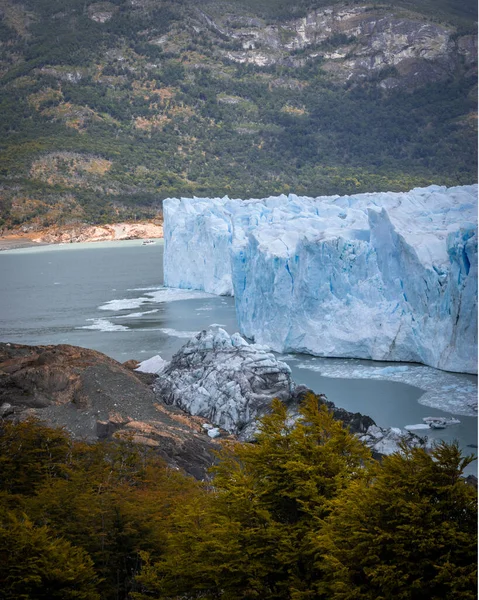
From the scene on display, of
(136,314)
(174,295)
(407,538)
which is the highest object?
(407,538)

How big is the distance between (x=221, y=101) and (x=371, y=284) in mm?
58435

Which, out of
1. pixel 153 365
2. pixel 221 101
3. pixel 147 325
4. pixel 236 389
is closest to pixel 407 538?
pixel 236 389

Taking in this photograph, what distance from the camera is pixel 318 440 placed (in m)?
5.25

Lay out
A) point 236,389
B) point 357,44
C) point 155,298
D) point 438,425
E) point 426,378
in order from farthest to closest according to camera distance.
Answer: point 357,44
point 155,298
point 426,378
point 236,389
point 438,425

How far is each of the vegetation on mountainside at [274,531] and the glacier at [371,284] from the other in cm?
680

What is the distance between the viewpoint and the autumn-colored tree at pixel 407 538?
360cm

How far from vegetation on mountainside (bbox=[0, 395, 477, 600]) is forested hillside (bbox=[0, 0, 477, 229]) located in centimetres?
4388

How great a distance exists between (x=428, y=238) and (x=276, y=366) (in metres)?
4.08

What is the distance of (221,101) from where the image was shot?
6950 cm

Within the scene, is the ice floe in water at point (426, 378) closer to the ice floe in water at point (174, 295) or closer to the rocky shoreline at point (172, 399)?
the rocky shoreline at point (172, 399)

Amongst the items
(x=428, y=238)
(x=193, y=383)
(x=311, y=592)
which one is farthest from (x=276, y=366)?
(x=311, y=592)

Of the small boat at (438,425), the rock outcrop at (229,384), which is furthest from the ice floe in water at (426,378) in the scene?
the rock outcrop at (229,384)

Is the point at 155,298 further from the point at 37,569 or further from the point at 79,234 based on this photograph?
the point at 79,234

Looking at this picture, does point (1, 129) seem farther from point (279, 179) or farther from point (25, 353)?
point (25, 353)
